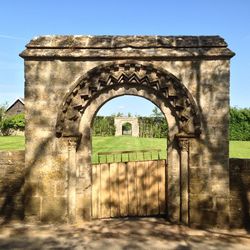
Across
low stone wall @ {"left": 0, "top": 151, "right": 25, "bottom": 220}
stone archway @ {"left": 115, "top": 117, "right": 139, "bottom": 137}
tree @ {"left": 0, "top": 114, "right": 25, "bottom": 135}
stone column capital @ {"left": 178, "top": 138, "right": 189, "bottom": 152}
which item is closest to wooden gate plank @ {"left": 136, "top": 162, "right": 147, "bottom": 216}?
stone column capital @ {"left": 178, "top": 138, "right": 189, "bottom": 152}

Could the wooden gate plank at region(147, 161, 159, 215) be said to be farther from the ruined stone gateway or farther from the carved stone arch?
Answer: the carved stone arch

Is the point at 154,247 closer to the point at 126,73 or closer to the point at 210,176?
the point at 210,176

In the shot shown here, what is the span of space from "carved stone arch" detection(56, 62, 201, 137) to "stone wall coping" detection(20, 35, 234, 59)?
0.34m

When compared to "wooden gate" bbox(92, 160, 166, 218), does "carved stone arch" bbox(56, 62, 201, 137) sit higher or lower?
higher

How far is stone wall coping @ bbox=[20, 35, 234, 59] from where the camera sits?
699cm

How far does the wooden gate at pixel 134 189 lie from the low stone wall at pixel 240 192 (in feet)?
5.21

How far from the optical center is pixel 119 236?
6.40 meters

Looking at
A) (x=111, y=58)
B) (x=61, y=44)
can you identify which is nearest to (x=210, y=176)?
(x=111, y=58)

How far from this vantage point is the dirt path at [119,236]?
235 inches

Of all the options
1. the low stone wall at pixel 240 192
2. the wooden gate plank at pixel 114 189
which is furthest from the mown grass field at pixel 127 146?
the low stone wall at pixel 240 192

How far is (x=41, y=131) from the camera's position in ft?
23.5

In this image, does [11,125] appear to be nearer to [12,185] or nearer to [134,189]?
[12,185]

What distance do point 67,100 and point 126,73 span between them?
1484 millimetres

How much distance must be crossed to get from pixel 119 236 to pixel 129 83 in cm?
337
